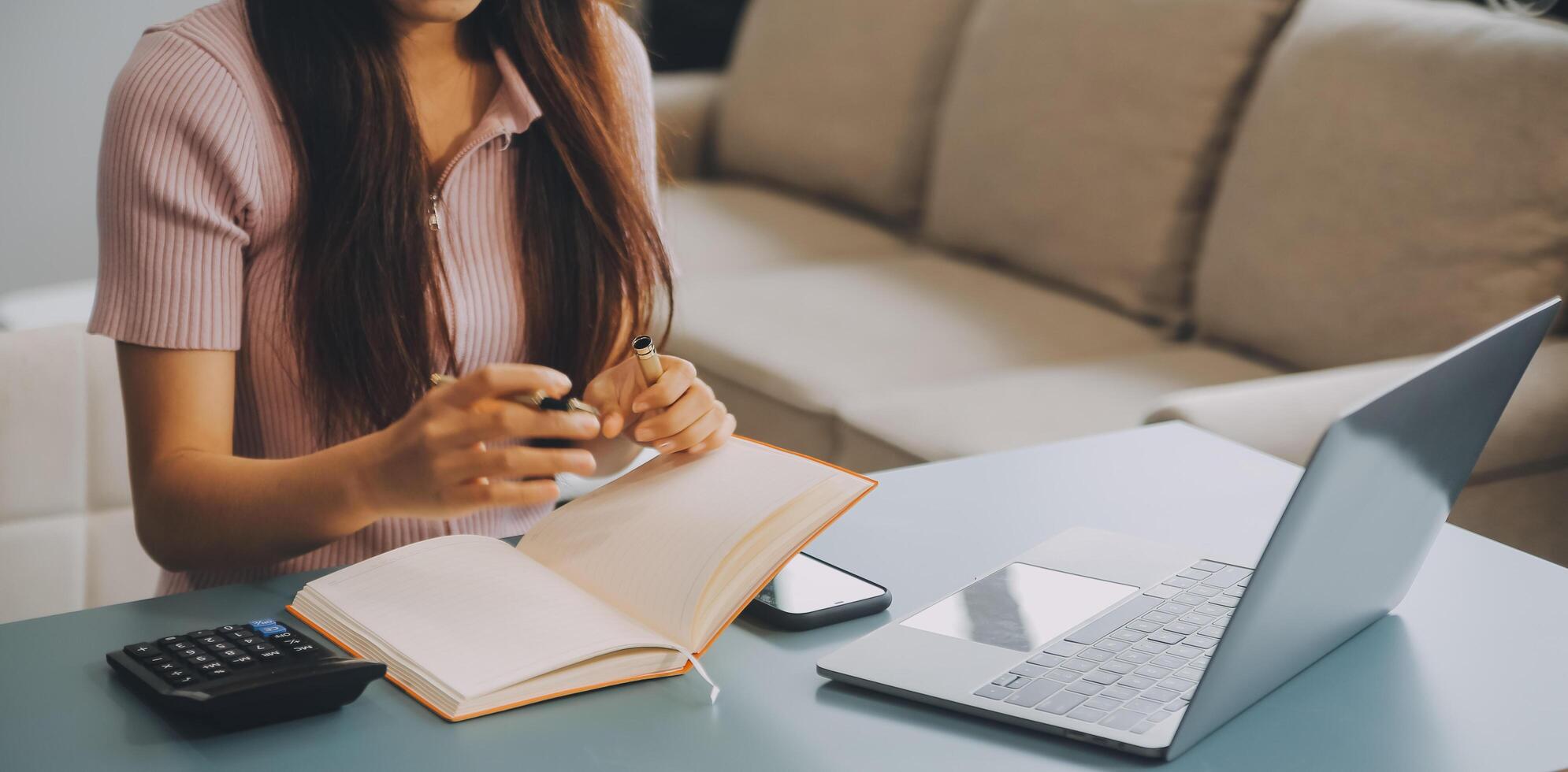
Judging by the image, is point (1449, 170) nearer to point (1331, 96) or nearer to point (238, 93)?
point (1331, 96)

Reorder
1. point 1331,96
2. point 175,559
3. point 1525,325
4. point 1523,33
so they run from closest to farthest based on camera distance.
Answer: point 1525,325, point 175,559, point 1523,33, point 1331,96

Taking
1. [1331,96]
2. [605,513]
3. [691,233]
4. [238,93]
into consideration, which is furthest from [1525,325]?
[691,233]

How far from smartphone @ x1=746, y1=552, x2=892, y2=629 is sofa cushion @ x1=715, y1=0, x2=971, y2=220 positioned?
197 cm

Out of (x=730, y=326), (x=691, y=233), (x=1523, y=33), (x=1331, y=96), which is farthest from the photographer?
(x=691, y=233)

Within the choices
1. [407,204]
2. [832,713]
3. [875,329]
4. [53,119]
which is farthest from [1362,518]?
[53,119]

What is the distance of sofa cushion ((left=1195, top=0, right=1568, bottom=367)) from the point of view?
5.74ft

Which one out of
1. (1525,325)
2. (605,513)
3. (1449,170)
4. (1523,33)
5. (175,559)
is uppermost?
(1523,33)

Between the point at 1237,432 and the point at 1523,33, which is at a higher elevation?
the point at 1523,33

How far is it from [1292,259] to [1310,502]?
1.39 meters

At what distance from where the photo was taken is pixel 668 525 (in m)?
0.86

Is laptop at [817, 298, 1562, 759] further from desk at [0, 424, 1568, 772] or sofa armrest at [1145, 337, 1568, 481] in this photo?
sofa armrest at [1145, 337, 1568, 481]

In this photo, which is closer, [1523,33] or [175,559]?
[175,559]

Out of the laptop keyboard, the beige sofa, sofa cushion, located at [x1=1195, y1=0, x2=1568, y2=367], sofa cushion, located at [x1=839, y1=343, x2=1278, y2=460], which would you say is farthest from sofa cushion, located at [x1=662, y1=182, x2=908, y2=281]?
the laptop keyboard

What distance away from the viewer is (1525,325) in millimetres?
834
